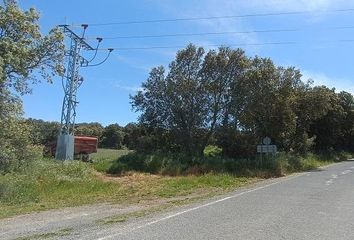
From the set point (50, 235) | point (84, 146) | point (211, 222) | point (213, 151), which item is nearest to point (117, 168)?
point (213, 151)

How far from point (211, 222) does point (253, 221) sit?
1.02 metres

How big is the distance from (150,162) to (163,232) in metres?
27.5

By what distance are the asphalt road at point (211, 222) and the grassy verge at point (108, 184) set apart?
7.53 ft

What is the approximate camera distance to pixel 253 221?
11500mm

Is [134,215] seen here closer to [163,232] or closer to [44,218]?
[44,218]

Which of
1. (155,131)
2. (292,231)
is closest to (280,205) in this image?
(292,231)

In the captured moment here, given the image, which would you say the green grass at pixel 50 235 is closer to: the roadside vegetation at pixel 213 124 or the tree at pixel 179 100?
the roadside vegetation at pixel 213 124

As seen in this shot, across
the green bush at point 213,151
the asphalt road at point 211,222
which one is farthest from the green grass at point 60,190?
the green bush at point 213,151

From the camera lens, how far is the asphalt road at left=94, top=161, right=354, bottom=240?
9555 millimetres

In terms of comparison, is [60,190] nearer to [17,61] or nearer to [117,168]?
[17,61]

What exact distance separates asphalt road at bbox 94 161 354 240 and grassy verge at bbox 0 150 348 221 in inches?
161

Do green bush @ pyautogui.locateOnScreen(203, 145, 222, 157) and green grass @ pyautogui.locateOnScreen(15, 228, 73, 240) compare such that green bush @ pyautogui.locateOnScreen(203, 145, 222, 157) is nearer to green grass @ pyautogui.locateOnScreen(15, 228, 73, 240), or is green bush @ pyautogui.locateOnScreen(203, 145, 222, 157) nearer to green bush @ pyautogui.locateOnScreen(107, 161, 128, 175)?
green bush @ pyautogui.locateOnScreen(107, 161, 128, 175)

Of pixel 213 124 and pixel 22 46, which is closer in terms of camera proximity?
pixel 22 46

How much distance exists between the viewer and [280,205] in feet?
49.3
